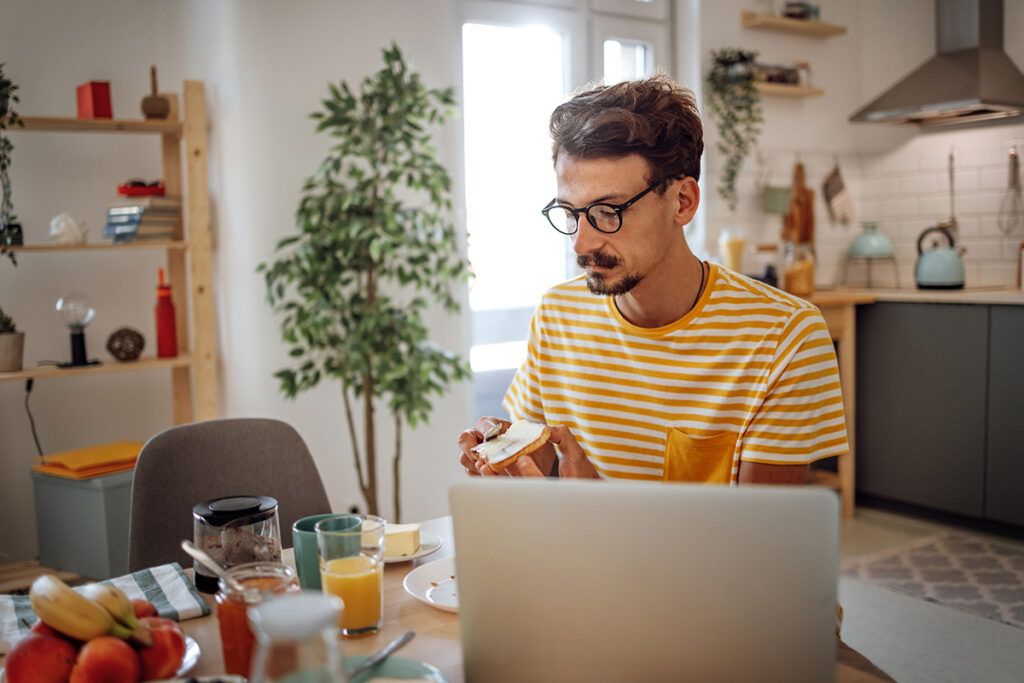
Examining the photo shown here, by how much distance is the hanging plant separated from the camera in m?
4.04

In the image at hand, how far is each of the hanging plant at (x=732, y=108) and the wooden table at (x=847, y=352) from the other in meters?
0.68

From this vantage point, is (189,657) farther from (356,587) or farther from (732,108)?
(732,108)

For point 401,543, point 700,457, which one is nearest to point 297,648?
point 401,543

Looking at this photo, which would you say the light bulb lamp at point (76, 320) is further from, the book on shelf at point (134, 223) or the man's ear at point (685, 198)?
the man's ear at point (685, 198)

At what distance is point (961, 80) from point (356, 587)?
3.73 metres

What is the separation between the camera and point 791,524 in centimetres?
74

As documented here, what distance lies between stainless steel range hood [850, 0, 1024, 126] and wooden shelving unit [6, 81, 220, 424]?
2.75m

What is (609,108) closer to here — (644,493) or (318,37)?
(644,493)

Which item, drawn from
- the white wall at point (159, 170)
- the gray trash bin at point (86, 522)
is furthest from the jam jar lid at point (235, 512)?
the white wall at point (159, 170)

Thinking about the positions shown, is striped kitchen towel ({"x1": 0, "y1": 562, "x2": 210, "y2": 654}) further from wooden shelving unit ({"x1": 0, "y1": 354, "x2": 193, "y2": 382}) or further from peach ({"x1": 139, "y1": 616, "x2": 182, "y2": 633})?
wooden shelving unit ({"x1": 0, "y1": 354, "x2": 193, "y2": 382})

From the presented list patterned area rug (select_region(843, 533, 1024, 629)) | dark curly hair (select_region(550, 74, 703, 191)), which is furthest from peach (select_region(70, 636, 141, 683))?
patterned area rug (select_region(843, 533, 1024, 629))

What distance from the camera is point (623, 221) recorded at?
5.01ft

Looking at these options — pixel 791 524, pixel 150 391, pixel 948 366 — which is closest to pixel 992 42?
pixel 948 366

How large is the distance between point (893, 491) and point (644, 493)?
11.4 feet
